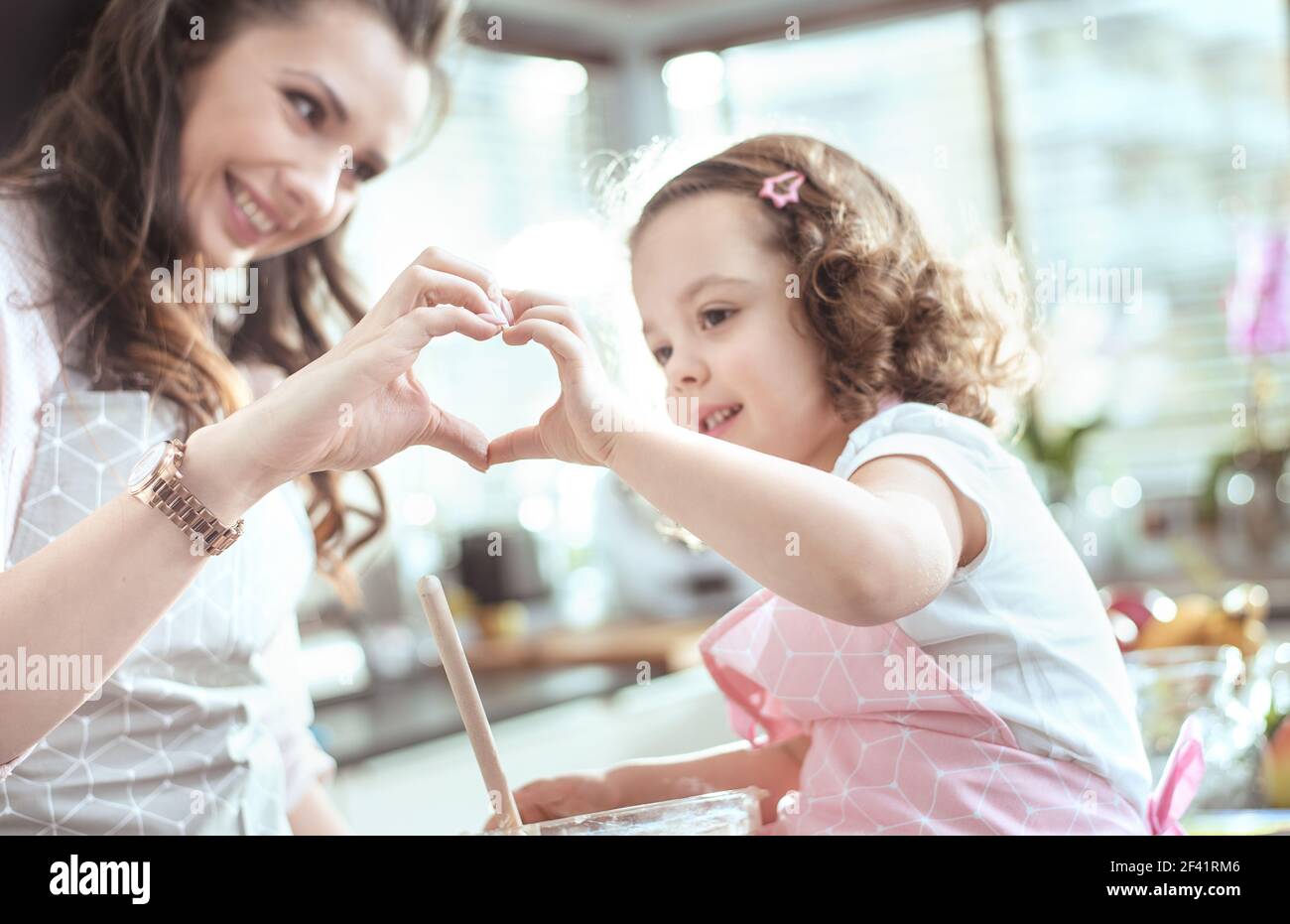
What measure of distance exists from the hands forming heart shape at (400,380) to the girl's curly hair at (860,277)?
0.11 metres

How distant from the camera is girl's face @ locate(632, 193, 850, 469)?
614 millimetres

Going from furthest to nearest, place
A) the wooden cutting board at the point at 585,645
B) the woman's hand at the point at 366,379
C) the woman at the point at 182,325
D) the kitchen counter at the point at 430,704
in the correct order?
the wooden cutting board at the point at 585,645 → the kitchen counter at the point at 430,704 → the woman at the point at 182,325 → the woman's hand at the point at 366,379

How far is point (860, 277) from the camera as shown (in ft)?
2.05

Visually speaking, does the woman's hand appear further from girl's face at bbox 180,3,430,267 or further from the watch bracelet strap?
girl's face at bbox 180,3,430,267

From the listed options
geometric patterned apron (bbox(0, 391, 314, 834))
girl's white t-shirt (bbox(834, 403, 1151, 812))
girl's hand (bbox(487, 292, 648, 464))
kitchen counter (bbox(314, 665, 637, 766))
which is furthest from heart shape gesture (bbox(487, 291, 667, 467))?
kitchen counter (bbox(314, 665, 637, 766))

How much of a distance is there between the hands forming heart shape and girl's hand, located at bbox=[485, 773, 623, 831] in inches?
8.1

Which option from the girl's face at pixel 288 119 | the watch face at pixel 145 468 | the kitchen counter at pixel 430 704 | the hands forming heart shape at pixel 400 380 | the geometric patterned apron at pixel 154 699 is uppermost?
the girl's face at pixel 288 119

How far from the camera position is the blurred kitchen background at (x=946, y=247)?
711mm

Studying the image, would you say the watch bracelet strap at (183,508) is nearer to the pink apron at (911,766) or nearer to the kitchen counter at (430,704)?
the pink apron at (911,766)

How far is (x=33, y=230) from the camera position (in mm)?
667

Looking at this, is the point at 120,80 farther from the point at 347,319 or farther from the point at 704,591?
the point at 704,591

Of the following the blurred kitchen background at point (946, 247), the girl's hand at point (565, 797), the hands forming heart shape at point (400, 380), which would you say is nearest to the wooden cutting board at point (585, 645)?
the blurred kitchen background at point (946, 247)

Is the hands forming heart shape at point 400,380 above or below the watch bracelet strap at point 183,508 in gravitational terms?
above

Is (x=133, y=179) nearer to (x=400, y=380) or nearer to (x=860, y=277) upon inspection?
(x=400, y=380)
